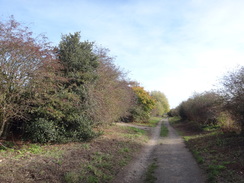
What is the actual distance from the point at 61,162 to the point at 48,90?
13.0 feet

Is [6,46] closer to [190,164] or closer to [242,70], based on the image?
[190,164]

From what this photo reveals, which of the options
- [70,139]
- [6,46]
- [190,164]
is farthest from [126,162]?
[6,46]

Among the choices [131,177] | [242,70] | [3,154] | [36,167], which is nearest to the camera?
[36,167]

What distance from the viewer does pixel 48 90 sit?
10156 millimetres

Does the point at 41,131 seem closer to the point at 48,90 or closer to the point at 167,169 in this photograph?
the point at 48,90

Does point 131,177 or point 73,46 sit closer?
point 131,177

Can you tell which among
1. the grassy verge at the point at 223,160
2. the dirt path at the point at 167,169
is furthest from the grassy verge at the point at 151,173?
the grassy verge at the point at 223,160

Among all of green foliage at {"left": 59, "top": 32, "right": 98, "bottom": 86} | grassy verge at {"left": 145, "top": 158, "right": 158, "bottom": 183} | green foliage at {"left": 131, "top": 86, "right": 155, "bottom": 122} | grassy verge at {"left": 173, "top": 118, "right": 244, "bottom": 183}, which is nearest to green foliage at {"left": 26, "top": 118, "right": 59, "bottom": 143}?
green foliage at {"left": 59, "top": 32, "right": 98, "bottom": 86}

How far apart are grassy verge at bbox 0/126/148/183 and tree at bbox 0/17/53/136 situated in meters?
1.74

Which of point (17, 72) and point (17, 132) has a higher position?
point (17, 72)

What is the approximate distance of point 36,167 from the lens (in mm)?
6715

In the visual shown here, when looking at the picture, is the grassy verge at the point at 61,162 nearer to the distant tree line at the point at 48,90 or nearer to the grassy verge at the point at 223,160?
the distant tree line at the point at 48,90

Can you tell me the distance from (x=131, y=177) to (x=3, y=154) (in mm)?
5041

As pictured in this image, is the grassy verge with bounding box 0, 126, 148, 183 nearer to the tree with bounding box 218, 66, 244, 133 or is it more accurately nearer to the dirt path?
the dirt path
